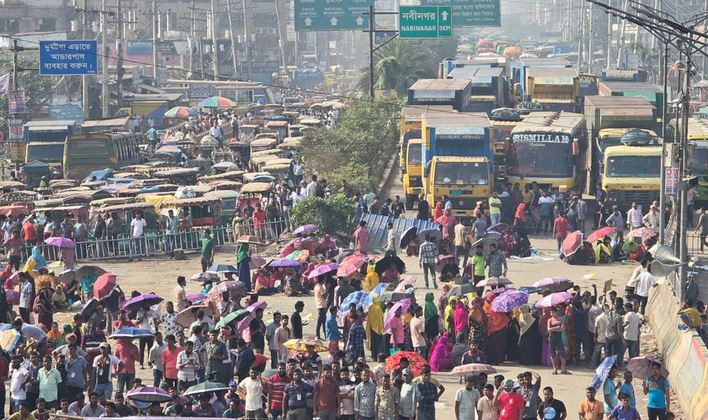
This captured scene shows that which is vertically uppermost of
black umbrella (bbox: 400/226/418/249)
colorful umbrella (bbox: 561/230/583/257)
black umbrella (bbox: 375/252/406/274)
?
black umbrella (bbox: 375/252/406/274)

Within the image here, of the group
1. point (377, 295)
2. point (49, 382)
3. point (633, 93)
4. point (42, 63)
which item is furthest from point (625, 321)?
point (42, 63)

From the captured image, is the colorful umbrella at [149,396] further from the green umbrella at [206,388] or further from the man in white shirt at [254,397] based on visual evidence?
the man in white shirt at [254,397]

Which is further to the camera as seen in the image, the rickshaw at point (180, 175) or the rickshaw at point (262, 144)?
the rickshaw at point (262, 144)

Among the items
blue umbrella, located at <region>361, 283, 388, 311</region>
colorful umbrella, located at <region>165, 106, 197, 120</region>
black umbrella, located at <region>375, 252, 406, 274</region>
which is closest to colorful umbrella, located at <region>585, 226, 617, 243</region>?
black umbrella, located at <region>375, 252, 406, 274</region>

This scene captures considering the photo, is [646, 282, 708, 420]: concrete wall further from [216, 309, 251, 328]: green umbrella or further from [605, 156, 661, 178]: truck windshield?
[605, 156, 661, 178]: truck windshield

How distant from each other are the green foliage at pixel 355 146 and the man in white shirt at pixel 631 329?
2366cm

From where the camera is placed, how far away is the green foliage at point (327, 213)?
114 feet

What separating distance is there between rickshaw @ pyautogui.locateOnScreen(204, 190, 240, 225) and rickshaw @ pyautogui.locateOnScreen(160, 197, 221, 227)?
2.46 ft

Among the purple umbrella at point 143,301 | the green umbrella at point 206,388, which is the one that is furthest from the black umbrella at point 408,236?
the green umbrella at point 206,388

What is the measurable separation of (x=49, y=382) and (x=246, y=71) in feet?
339

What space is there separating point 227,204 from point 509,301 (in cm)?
1711

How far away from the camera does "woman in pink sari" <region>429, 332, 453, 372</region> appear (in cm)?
2155

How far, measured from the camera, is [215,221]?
36375 mm

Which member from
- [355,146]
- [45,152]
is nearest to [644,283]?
[355,146]
